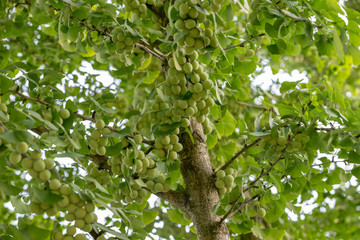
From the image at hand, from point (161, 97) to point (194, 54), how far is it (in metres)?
0.19

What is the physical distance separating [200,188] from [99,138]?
0.46 m

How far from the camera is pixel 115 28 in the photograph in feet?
4.43

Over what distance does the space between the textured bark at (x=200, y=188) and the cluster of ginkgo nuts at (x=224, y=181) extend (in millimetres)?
21

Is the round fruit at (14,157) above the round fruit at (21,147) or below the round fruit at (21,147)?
below

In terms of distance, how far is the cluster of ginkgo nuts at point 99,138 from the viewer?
1.30m

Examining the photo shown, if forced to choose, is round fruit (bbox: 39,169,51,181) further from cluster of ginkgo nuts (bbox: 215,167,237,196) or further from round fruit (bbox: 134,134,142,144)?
cluster of ginkgo nuts (bbox: 215,167,237,196)

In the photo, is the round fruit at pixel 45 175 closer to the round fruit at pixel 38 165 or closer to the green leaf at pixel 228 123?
the round fruit at pixel 38 165

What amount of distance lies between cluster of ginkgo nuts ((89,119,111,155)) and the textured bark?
37 centimetres

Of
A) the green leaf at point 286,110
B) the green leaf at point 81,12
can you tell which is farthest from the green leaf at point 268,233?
the green leaf at point 81,12

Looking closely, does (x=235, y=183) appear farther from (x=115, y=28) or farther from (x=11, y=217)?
(x=11, y=217)

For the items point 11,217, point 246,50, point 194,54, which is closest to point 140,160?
point 194,54

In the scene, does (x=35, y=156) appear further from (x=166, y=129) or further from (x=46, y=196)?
(x=166, y=129)

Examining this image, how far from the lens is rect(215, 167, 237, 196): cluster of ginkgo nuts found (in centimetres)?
156

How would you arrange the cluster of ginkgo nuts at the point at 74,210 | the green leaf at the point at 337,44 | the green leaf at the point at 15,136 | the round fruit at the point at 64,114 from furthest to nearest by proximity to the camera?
the round fruit at the point at 64,114, the green leaf at the point at 337,44, the cluster of ginkgo nuts at the point at 74,210, the green leaf at the point at 15,136
